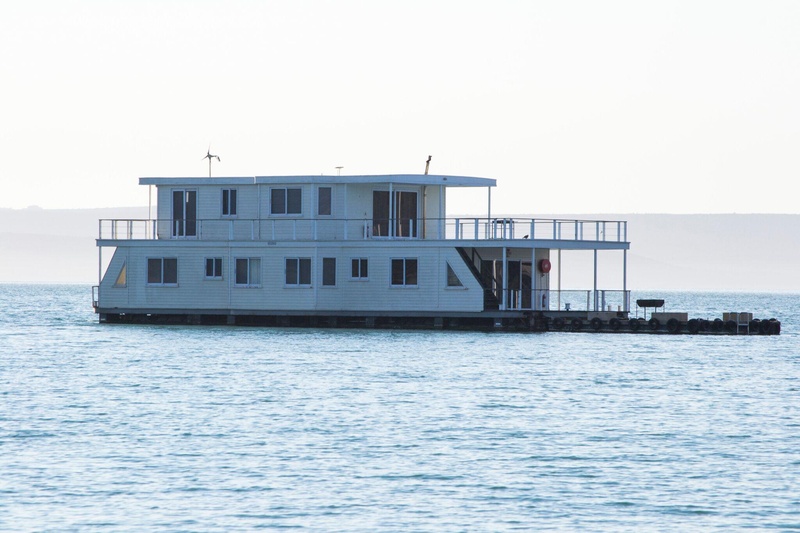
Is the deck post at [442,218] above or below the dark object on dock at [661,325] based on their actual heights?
above

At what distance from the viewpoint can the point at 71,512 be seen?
2103cm

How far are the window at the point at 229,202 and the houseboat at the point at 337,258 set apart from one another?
1.5 inches

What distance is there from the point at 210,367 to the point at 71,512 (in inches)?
872

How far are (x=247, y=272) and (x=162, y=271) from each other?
359cm

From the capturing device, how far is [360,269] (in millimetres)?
51844

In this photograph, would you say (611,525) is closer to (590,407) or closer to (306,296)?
(590,407)

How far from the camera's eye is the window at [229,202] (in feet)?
178

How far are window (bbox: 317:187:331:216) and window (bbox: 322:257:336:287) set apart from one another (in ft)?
6.33

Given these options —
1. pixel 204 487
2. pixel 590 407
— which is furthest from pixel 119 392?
pixel 204 487

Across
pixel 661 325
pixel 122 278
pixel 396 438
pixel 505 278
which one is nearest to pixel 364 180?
pixel 505 278

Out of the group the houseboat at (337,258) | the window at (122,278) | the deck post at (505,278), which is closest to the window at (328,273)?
the houseboat at (337,258)

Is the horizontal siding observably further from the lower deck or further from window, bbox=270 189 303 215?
window, bbox=270 189 303 215

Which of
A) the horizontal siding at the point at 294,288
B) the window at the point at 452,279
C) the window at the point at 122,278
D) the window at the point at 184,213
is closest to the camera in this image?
the window at the point at 452,279

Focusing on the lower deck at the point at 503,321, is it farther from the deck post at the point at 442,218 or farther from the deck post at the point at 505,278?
the deck post at the point at 442,218
